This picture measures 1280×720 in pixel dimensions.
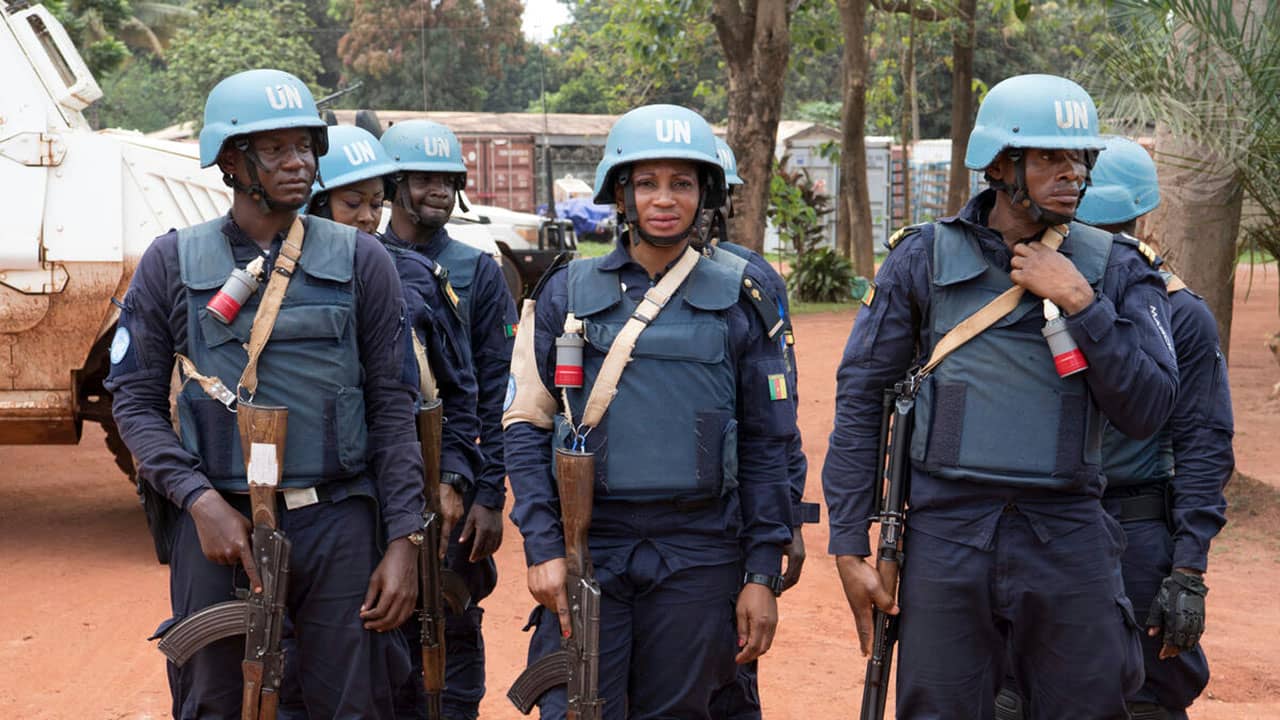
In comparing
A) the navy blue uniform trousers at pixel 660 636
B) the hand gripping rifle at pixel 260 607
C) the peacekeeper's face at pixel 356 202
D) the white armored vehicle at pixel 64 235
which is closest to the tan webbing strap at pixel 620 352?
the navy blue uniform trousers at pixel 660 636

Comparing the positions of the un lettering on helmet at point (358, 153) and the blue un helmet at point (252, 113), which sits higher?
the blue un helmet at point (252, 113)

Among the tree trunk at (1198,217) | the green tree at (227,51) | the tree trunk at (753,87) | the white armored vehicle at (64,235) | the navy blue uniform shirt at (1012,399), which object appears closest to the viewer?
the navy blue uniform shirt at (1012,399)

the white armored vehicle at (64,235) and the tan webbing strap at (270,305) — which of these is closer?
the tan webbing strap at (270,305)

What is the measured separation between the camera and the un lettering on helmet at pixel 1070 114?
11.6 ft

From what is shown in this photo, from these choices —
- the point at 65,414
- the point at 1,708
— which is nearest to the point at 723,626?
the point at 1,708

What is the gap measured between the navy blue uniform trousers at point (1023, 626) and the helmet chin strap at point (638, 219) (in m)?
1.00

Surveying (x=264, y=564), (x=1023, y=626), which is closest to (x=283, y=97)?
(x=264, y=564)

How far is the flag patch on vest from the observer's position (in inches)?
149

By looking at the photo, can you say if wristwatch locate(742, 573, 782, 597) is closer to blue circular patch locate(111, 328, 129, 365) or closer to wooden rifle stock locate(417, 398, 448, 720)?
wooden rifle stock locate(417, 398, 448, 720)

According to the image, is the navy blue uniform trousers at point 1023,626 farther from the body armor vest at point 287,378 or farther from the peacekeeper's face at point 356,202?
the peacekeeper's face at point 356,202

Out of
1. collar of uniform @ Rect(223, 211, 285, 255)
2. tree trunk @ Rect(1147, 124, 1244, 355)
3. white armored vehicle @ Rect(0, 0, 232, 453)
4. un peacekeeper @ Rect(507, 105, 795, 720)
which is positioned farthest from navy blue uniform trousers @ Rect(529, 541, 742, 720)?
tree trunk @ Rect(1147, 124, 1244, 355)

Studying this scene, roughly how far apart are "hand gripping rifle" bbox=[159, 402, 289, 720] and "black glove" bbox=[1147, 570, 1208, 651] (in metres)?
2.38

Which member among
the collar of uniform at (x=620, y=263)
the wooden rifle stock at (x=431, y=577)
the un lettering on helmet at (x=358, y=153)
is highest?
the un lettering on helmet at (x=358, y=153)

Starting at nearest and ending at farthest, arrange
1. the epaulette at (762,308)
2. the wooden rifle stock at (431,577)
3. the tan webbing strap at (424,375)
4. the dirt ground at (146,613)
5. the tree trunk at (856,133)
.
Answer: the epaulette at (762,308) < the wooden rifle stock at (431,577) < the tan webbing strap at (424,375) < the dirt ground at (146,613) < the tree trunk at (856,133)
